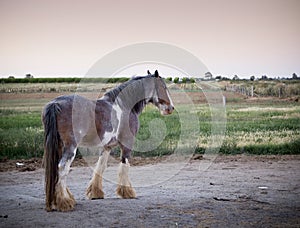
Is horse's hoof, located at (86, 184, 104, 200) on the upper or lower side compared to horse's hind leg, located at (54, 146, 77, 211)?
lower

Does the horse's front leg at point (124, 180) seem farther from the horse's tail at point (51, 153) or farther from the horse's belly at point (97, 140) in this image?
the horse's tail at point (51, 153)

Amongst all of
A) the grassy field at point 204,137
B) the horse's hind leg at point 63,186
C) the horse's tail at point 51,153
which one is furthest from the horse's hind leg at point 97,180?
the grassy field at point 204,137

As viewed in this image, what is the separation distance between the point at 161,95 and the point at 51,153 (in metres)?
2.82

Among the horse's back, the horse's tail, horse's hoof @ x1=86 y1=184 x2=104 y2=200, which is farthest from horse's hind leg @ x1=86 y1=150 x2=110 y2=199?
the horse's tail

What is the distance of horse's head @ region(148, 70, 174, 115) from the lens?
7758 mm

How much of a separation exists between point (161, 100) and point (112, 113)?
1363 mm

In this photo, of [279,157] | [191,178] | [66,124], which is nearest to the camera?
[66,124]

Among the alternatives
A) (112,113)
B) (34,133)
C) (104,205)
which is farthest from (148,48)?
(34,133)

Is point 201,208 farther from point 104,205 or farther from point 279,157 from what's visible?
point 279,157

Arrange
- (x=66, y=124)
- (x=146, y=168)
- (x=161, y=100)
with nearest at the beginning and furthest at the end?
(x=66, y=124), (x=161, y=100), (x=146, y=168)

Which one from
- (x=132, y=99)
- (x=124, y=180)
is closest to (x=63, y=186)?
(x=124, y=180)

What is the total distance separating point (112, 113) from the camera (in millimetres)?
6957

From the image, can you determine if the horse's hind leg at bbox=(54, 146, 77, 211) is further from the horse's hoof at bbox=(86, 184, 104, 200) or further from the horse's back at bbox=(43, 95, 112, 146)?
the horse's hoof at bbox=(86, 184, 104, 200)

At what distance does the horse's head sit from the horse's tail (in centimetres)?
245
